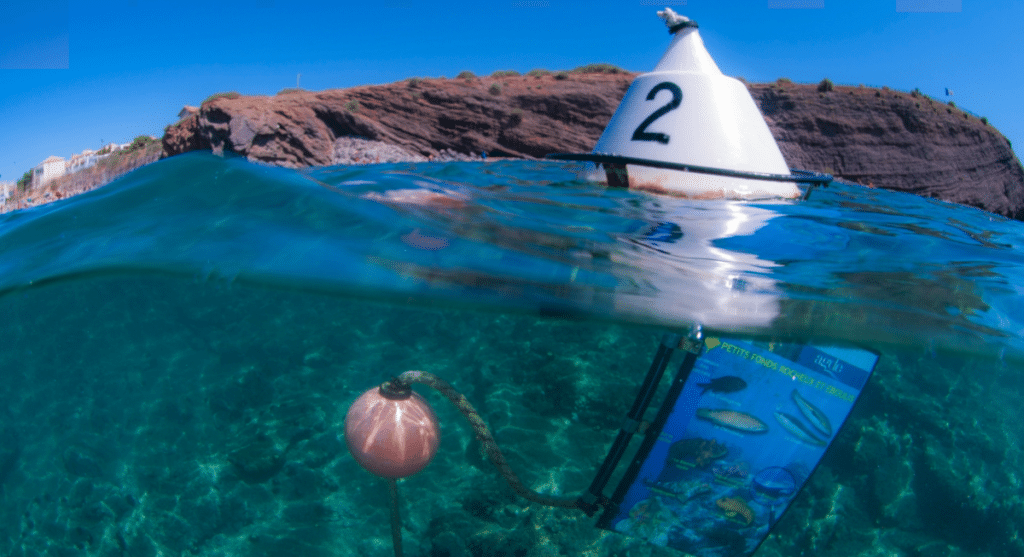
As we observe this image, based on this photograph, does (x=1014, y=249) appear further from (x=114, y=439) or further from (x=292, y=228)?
(x=114, y=439)

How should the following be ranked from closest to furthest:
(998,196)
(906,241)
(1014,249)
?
(906,241)
(1014,249)
(998,196)

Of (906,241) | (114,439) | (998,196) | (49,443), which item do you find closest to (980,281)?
(906,241)

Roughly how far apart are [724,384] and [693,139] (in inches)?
111

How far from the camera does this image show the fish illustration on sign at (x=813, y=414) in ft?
10.5

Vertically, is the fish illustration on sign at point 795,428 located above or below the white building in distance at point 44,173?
above

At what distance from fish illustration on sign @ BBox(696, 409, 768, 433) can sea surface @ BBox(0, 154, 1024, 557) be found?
1074 millimetres

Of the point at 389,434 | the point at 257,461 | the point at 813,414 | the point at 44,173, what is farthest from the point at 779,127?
the point at 44,173

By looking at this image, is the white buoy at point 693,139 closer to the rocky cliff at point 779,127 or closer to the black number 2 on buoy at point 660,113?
the black number 2 on buoy at point 660,113

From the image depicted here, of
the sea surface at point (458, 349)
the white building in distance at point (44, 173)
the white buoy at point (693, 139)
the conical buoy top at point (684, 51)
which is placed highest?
the conical buoy top at point (684, 51)

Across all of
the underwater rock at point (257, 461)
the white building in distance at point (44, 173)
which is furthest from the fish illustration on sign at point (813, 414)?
the white building in distance at point (44, 173)

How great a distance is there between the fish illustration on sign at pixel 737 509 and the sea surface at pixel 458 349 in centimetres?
37

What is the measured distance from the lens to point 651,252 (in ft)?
14.7

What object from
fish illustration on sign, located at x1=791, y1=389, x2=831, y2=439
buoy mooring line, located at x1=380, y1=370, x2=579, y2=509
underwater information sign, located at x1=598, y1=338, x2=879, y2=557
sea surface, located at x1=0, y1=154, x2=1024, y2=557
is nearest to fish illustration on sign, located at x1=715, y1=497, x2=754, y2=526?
underwater information sign, located at x1=598, y1=338, x2=879, y2=557

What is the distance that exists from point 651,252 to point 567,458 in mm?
3094
